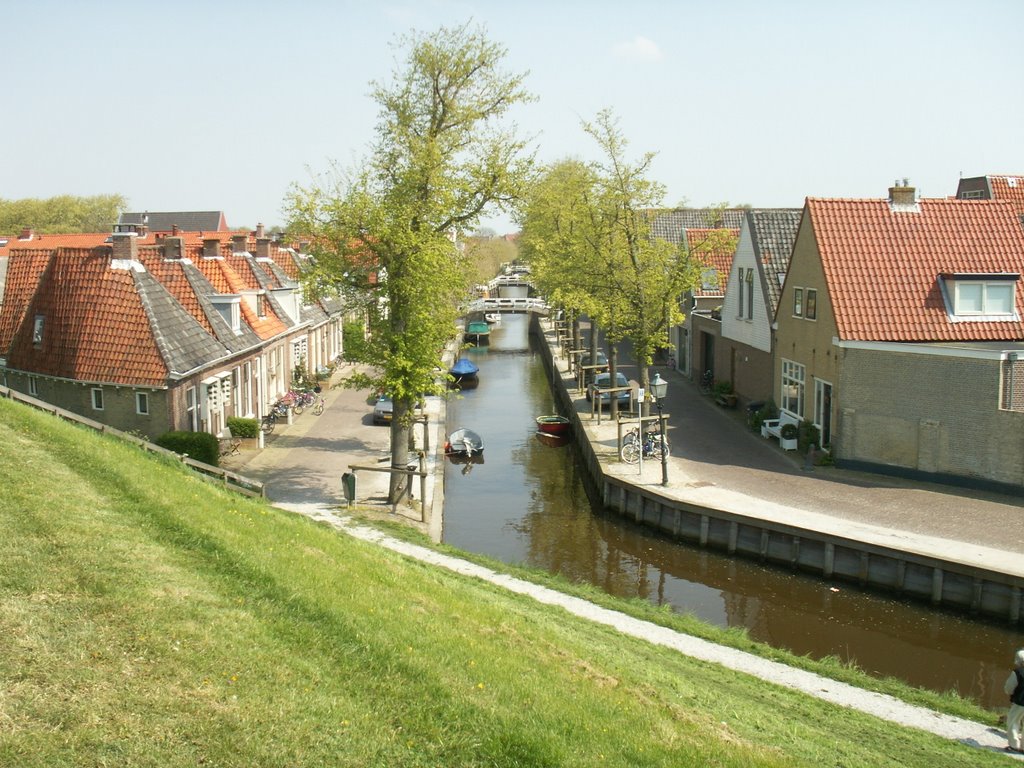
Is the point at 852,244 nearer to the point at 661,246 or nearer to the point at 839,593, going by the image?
the point at 661,246

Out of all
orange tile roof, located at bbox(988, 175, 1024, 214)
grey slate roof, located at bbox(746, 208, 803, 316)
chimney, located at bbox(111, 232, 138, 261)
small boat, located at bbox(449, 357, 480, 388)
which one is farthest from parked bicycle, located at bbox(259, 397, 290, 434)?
orange tile roof, located at bbox(988, 175, 1024, 214)

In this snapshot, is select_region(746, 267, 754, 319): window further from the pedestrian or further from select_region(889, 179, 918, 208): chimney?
the pedestrian

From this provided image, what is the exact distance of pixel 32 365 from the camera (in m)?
26.2

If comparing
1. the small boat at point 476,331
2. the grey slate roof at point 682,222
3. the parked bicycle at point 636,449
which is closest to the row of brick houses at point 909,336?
the parked bicycle at point 636,449

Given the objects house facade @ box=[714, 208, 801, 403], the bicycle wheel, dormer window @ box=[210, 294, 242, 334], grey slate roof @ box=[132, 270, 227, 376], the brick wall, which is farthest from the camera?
house facade @ box=[714, 208, 801, 403]

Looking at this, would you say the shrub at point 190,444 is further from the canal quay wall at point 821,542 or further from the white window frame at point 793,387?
the white window frame at point 793,387

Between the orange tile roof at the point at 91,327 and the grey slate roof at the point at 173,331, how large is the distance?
6.9 inches

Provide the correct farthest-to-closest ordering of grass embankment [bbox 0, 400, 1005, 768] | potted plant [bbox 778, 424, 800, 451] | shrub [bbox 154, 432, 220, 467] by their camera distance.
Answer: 1. potted plant [bbox 778, 424, 800, 451]
2. shrub [bbox 154, 432, 220, 467]
3. grass embankment [bbox 0, 400, 1005, 768]

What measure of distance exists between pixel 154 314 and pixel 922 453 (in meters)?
20.2

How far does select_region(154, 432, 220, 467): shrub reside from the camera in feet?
78.6

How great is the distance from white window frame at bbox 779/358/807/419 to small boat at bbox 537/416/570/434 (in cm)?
903

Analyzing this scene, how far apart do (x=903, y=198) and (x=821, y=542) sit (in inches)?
512

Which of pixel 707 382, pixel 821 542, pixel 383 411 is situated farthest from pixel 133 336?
pixel 707 382

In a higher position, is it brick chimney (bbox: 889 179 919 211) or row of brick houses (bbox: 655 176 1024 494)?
brick chimney (bbox: 889 179 919 211)
